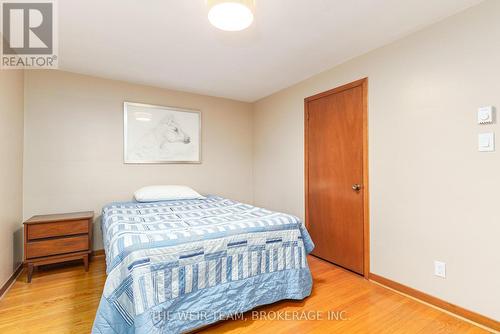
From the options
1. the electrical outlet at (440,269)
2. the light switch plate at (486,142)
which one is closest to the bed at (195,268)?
the electrical outlet at (440,269)

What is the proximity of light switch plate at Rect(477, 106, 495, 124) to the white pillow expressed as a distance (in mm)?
2930

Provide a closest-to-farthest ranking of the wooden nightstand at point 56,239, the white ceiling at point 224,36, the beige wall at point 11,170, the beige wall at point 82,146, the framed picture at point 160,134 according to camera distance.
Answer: the white ceiling at point 224,36 < the beige wall at point 11,170 < the wooden nightstand at point 56,239 < the beige wall at point 82,146 < the framed picture at point 160,134

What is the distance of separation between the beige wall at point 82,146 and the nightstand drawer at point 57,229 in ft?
1.68

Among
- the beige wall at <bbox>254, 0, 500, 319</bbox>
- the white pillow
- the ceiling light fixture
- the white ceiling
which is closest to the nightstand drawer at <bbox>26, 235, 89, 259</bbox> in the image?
the white pillow

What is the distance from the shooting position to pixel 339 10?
6.09 feet

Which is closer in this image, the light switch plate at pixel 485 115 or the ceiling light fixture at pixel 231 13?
the ceiling light fixture at pixel 231 13

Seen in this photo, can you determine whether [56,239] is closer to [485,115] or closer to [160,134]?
[160,134]

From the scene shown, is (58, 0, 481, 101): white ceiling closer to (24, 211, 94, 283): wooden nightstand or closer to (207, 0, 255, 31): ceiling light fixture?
(207, 0, 255, 31): ceiling light fixture

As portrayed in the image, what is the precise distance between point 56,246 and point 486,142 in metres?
3.85

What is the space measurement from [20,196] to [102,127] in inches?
44.8

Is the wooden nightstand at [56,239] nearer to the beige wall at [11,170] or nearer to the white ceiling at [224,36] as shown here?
the beige wall at [11,170]

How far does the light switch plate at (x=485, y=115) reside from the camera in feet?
5.57

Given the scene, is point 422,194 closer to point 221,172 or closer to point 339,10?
point 339,10

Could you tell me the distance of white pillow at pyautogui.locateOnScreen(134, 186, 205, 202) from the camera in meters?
3.04
